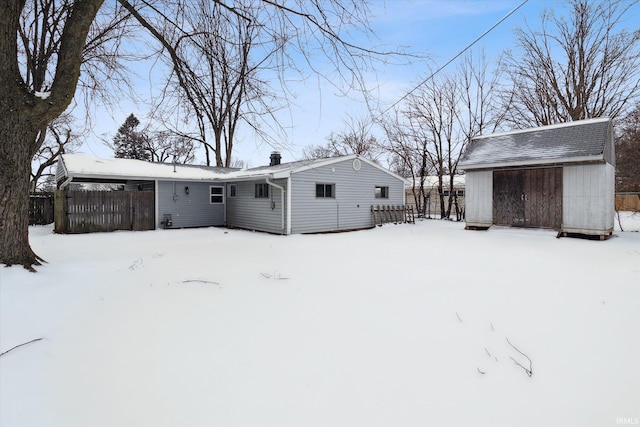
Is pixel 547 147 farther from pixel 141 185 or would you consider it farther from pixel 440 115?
pixel 141 185

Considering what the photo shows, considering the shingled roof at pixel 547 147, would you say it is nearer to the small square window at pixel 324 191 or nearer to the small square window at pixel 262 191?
the small square window at pixel 324 191

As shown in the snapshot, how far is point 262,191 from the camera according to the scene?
41.1 ft

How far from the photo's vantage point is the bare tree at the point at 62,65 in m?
3.42

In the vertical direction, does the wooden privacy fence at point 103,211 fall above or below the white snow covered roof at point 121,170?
below

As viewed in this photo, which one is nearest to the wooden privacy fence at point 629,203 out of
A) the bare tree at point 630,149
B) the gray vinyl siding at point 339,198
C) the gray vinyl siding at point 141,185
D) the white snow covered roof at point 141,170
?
the bare tree at point 630,149

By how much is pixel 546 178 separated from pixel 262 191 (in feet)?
32.0

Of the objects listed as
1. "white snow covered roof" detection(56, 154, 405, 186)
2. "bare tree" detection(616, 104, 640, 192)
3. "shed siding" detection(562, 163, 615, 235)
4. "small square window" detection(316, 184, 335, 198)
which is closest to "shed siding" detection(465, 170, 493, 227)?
"shed siding" detection(562, 163, 615, 235)

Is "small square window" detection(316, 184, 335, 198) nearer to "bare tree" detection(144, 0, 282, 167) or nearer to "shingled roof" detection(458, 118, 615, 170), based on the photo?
"shingled roof" detection(458, 118, 615, 170)

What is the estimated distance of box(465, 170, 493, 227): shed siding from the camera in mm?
11562

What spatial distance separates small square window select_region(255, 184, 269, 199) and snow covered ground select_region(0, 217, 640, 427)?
7.11 m

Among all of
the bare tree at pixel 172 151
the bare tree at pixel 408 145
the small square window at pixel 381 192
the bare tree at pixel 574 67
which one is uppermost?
the bare tree at pixel 574 67

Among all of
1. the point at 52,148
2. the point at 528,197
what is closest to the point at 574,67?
the point at 528,197

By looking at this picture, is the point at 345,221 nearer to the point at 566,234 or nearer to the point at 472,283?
the point at 566,234

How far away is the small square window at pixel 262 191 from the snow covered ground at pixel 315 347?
711cm
